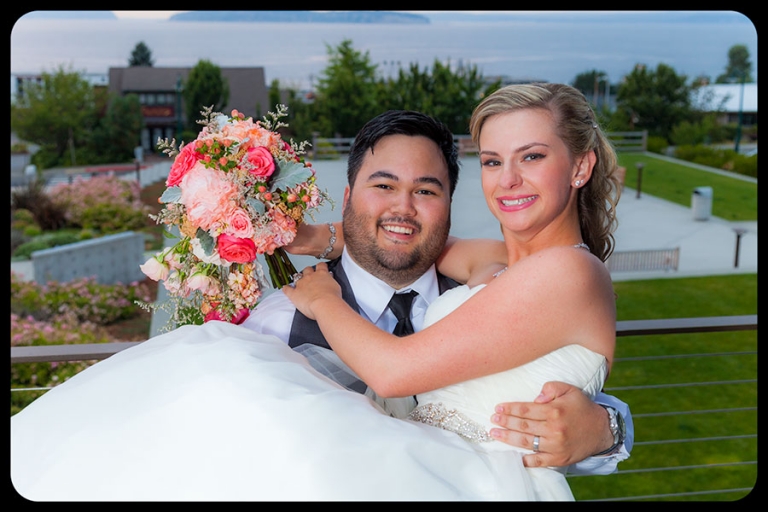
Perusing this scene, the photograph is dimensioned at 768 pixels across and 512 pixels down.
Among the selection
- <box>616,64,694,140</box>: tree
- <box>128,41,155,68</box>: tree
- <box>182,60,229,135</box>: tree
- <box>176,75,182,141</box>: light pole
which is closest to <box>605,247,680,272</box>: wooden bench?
<box>616,64,694,140</box>: tree

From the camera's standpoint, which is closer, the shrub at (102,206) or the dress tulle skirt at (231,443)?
the dress tulle skirt at (231,443)

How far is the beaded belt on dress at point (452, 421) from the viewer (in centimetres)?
157

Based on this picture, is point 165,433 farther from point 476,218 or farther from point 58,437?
point 476,218

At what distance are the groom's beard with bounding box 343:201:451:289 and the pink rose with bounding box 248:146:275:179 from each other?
0.24 m

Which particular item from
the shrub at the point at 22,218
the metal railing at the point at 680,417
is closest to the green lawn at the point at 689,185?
the metal railing at the point at 680,417

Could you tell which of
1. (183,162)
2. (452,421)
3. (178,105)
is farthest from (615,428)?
(178,105)

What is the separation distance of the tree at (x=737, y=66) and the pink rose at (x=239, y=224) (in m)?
33.1

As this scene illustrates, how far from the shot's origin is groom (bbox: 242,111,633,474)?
1.88 meters

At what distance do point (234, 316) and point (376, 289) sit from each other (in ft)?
1.20

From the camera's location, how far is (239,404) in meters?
1.40

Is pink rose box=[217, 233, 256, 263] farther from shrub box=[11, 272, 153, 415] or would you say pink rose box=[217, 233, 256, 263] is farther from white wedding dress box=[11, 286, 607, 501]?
shrub box=[11, 272, 153, 415]

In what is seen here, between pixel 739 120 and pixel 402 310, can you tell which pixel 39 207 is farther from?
pixel 739 120

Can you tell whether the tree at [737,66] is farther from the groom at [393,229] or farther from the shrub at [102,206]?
the groom at [393,229]
